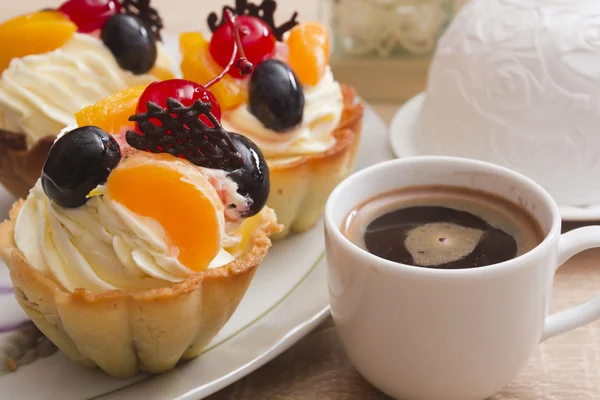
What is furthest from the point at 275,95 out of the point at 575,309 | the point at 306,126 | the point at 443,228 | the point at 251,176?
the point at 575,309

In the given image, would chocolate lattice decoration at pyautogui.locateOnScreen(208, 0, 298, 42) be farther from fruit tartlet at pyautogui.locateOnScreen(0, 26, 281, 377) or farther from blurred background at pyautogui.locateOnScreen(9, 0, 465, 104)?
blurred background at pyautogui.locateOnScreen(9, 0, 465, 104)

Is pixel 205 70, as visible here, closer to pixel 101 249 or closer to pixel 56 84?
pixel 56 84

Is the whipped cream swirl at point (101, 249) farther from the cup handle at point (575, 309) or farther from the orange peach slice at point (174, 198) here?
the cup handle at point (575, 309)

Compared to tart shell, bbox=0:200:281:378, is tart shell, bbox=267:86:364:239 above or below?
below

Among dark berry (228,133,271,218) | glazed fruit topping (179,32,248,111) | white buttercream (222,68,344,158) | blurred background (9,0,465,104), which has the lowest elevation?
blurred background (9,0,465,104)

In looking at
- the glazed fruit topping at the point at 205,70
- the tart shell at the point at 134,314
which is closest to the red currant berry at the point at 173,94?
the tart shell at the point at 134,314

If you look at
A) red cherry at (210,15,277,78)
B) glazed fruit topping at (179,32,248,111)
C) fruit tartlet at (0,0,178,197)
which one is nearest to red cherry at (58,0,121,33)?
fruit tartlet at (0,0,178,197)

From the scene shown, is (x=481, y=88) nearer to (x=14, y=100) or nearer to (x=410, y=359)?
(x=410, y=359)
